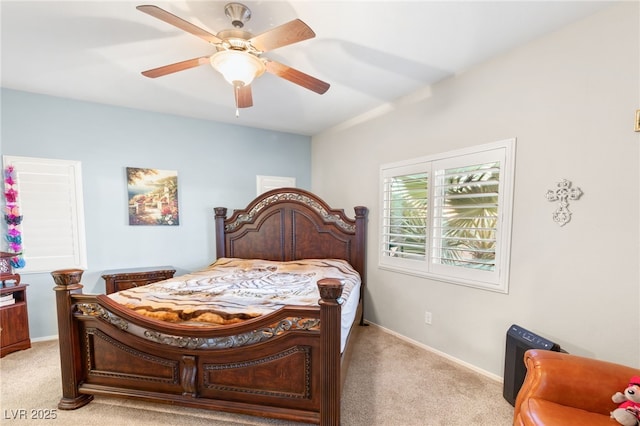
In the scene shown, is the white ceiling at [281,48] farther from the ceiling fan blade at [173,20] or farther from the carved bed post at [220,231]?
the carved bed post at [220,231]

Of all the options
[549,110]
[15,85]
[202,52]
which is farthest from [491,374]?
[15,85]

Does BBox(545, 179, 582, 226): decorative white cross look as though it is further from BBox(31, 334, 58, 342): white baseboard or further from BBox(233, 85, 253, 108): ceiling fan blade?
BBox(31, 334, 58, 342): white baseboard

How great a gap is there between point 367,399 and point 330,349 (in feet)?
2.71

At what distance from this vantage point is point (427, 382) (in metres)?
2.19

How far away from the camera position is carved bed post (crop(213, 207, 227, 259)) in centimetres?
364

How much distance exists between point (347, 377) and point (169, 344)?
146cm

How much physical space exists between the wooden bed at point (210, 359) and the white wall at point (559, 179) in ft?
4.68

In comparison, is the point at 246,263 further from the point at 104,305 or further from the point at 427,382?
the point at 427,382

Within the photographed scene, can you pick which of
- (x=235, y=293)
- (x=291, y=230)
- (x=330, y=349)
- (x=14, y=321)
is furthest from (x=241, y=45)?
(x=14, y=321)

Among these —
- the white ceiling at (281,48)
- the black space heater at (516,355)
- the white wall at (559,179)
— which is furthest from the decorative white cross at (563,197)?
the white ceiling at (281,48)

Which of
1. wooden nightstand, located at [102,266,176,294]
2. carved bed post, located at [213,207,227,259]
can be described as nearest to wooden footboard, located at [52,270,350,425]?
wooden nightstand, located at [102,266,176,294]

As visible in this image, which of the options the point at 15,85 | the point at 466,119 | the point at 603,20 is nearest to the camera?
the point at 603,20

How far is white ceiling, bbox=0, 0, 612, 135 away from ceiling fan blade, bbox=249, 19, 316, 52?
29 cm

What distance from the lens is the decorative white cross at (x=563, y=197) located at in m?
1.79
